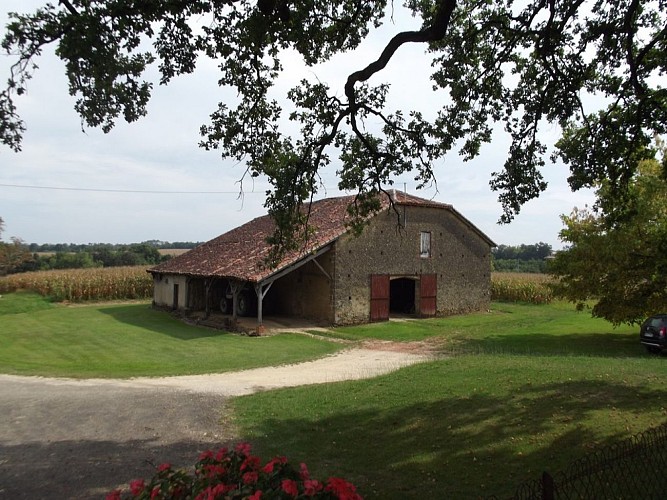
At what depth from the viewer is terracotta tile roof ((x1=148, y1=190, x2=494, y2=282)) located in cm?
2496

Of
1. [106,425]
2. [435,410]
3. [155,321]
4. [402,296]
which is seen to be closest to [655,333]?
[435,410]

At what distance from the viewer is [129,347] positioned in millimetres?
21016

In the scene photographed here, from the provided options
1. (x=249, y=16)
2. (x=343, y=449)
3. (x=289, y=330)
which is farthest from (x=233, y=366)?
(x=249, y=16)

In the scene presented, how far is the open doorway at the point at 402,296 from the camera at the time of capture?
1284 inches

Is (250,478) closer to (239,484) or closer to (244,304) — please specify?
(239,484)

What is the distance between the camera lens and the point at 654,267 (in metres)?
18.7

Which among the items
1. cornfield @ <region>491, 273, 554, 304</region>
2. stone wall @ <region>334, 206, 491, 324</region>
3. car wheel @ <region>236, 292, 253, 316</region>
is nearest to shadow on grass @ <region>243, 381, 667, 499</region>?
stone wall @ <region>334, 206, 491, 324</region>

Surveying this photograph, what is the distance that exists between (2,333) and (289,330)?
1385 cm

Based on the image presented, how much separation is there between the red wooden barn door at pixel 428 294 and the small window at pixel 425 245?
48.5 inches

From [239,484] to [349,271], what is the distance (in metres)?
23.6

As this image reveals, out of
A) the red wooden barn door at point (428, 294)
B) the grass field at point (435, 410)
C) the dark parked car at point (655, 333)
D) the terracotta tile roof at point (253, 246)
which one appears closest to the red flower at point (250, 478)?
the grass field at point (435, 410)

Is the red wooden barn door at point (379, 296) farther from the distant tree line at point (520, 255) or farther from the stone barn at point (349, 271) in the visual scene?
the distant tree line at point (520, 255)

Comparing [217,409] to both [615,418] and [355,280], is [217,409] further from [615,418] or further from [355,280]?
[355,280]

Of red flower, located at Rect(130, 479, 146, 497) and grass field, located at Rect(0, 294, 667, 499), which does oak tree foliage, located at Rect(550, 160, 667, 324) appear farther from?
red flower, located at Rect(130, 479, 146, 497)
